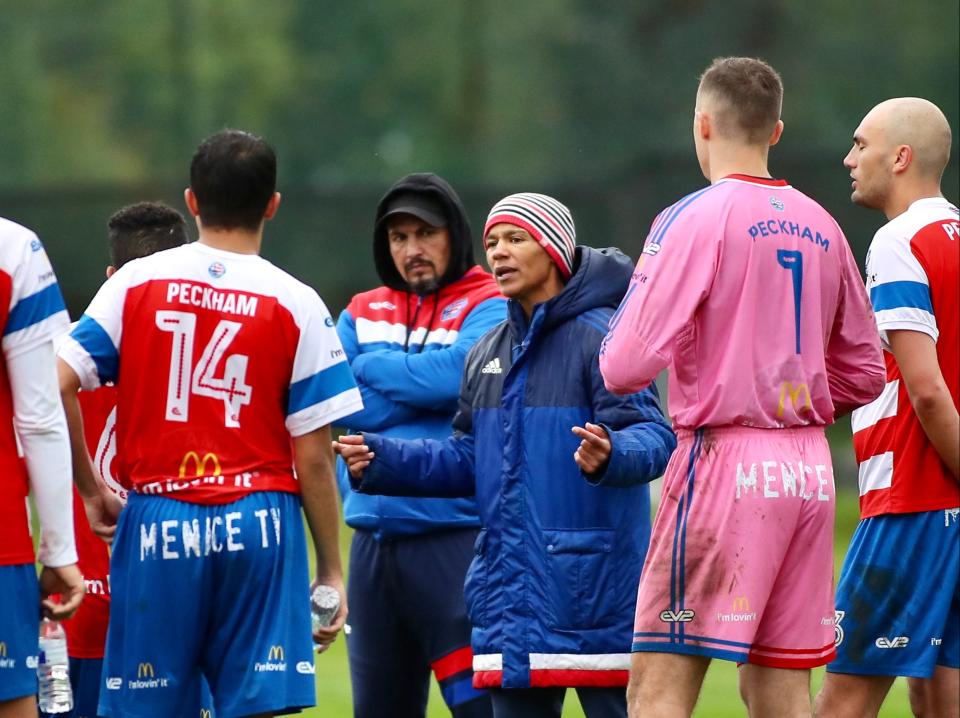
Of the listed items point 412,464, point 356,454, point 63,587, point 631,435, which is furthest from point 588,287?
point 63,587

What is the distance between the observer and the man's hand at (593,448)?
173 inches

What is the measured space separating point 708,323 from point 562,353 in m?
0.65

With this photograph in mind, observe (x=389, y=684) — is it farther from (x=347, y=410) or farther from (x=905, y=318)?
(x=905, y=318)

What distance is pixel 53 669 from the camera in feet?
16.1

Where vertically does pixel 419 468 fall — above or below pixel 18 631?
above

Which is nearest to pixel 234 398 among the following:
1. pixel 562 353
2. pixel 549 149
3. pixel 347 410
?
pixel 347 410

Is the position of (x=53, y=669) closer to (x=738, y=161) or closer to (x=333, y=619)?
(x=333, y=619)

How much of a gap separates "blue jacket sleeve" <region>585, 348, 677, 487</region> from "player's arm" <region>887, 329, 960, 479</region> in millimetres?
819

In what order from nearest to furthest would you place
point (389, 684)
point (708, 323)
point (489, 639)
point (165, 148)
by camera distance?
point (708, 323), point (489, 639), point (389, 684), point (165, 148)

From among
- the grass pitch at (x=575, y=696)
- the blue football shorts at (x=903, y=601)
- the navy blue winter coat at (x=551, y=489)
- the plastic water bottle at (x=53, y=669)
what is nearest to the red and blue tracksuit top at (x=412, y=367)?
the navy blue winter coat at (x=551, y=489)

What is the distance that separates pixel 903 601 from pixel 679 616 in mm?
1166

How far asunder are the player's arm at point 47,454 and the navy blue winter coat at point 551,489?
1.05 metres

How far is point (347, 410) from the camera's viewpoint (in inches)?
180

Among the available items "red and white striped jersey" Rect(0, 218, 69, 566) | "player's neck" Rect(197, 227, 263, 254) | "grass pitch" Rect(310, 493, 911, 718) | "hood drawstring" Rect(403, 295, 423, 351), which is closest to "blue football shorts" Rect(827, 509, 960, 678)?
"hood drawstring" Rect(403, 295, 423, 351)
